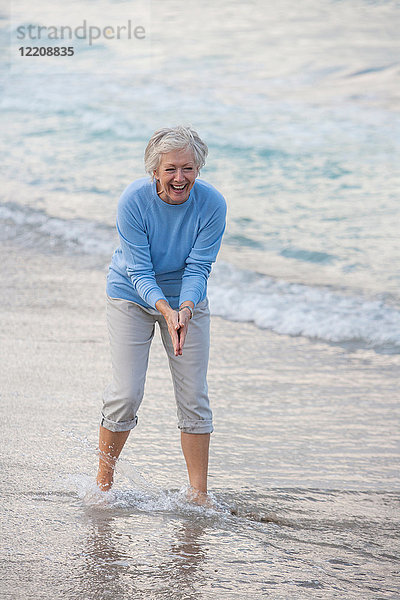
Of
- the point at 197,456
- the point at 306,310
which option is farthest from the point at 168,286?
the point at 306,310

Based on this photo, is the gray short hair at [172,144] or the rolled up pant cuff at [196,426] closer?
the gray short hair at [172,144]

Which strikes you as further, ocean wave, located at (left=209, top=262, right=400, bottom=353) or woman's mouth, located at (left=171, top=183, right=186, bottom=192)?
ocean wave, located at (left=209, top=262, right=400, bottom=353)

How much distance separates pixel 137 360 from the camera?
343 cm

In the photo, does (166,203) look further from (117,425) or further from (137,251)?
(117,425)

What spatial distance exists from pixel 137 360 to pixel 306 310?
3.65 meters

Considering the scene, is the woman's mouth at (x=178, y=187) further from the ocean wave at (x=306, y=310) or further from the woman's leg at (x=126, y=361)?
the ocean wave at (x=306, y=310)

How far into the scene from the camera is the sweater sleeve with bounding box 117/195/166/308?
3.26 meters

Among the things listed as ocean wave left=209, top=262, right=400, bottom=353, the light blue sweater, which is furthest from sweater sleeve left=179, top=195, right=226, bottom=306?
ocean wave left=209, top=262, right=400, bottom=353

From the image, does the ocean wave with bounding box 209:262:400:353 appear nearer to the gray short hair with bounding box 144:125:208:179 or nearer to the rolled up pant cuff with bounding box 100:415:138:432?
the rolled up pant cuff with bounding box 100:415:138:432

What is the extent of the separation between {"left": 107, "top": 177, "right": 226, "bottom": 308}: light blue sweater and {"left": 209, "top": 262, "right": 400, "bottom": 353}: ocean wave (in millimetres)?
3086

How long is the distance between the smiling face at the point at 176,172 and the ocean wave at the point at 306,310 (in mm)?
3331

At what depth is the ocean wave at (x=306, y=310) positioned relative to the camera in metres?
6.38

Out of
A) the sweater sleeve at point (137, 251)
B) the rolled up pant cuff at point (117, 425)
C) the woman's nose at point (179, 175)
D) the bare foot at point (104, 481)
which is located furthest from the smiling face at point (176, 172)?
the bare foot at point (104, 481)

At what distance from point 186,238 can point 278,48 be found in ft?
66.3
